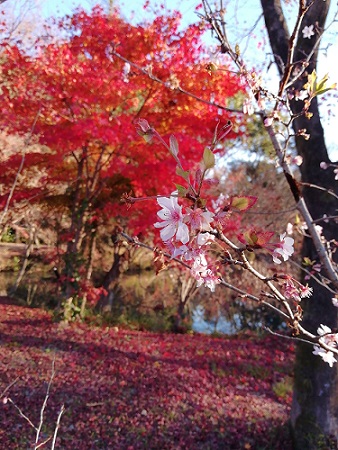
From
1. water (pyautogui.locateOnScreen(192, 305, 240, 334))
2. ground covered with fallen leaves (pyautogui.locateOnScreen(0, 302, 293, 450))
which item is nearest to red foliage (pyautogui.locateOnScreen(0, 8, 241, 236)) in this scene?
ground covered with fallen leaves (pyautogui.locateOnScreen(0, 302, 293, 450))

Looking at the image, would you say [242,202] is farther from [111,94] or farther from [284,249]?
[111,94]

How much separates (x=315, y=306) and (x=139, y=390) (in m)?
2.66

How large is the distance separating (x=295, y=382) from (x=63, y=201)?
8.49 m

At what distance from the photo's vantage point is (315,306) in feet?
13.0

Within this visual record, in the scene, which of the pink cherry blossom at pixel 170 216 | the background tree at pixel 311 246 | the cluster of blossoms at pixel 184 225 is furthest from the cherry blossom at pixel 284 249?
the background tree at pixel 311 246

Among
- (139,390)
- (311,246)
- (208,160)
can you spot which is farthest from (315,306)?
(208,160)

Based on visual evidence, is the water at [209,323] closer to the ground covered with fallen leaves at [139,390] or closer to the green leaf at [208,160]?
the ground covered with fallen leaves at [139,390]

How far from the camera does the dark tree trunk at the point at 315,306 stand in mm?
3916

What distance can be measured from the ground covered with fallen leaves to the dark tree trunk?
441 mm

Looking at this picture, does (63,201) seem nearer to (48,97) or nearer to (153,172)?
(48,97)

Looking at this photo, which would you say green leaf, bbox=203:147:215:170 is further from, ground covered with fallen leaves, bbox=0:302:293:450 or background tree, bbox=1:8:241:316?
background tree, bbox=1:8:241:316

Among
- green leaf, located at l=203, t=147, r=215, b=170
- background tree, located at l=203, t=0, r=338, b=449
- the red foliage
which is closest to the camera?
green leaf, located at l=203, t=147, r=215, b=170

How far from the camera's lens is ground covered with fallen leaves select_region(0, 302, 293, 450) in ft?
14.1

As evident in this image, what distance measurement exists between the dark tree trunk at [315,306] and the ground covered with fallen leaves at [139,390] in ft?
1.45
